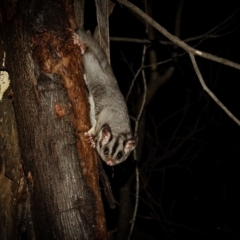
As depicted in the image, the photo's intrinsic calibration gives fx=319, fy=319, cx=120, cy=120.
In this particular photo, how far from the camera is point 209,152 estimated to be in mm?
12523

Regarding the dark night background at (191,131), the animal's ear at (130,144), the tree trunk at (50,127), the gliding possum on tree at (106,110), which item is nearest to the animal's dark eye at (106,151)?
the gliding possum on tree at (106,110)

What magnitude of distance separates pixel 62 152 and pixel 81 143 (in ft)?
0.57

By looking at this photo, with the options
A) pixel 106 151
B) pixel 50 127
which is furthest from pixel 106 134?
pixel 50 127

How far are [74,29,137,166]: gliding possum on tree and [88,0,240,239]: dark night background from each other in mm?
3561

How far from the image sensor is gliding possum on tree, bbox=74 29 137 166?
343cm

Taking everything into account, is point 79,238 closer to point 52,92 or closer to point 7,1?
point 52,92

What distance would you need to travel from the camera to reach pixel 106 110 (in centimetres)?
370

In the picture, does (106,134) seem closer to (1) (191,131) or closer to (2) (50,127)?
(2) (50,127)

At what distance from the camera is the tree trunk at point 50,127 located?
189cm

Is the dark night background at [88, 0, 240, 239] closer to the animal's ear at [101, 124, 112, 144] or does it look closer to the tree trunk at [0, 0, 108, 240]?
the animal's ear at [101, 124, 112, 144]

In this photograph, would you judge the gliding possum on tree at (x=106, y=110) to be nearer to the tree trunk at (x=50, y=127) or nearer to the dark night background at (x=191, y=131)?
the tree trunk at (x=50, y=127)

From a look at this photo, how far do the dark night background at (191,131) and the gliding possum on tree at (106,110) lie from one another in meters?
3.56

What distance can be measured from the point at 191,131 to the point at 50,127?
7.01 meters

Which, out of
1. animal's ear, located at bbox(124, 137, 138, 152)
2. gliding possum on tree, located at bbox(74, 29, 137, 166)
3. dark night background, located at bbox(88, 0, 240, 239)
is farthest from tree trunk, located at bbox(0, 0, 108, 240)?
dark night background, located at bbox(88, 0, 240, 239)
